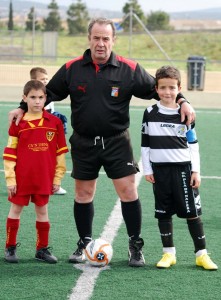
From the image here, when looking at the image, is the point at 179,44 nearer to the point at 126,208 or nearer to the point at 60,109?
the point at 60,109

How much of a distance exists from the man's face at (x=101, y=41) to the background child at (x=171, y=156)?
1.58 feet

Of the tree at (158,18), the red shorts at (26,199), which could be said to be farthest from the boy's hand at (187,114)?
the tree at (158,18)

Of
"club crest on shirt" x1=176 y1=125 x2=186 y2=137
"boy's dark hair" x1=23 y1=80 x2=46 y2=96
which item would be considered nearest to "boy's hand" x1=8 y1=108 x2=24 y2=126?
"boy's dark hair" x1=23 y1=80 x2=46 y2=96

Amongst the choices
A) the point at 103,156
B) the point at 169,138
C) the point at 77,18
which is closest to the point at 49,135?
the point at 103,156

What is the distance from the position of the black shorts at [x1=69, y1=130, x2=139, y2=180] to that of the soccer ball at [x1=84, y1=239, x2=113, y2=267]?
1.82ft

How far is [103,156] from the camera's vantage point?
22.2 ft

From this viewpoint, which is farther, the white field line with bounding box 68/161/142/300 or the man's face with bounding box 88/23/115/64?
the man's face with bounding box 88/23/115/64

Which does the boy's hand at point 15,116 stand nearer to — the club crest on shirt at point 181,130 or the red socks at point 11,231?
A: the red socks at point 11,231

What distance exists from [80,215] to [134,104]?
45.7 feet

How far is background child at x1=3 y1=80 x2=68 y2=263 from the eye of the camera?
676 centimetres

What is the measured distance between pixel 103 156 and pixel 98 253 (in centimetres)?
79

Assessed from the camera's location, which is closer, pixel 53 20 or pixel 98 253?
pixel 98 253

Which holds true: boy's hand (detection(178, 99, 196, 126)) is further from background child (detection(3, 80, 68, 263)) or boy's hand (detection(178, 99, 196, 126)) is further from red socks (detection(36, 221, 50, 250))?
red socks (detection(36, 221, 50, 250))

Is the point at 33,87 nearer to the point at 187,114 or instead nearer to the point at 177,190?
the point at 187,114
